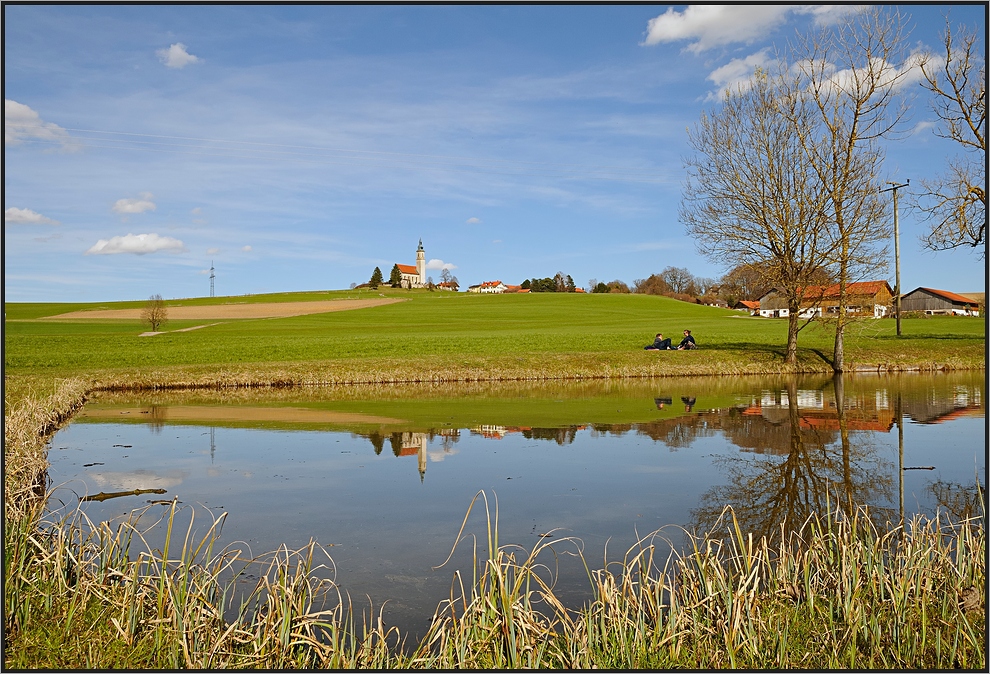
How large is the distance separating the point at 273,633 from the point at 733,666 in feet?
10.3

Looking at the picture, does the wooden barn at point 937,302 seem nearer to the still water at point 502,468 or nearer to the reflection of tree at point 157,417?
the still water at point 502,468

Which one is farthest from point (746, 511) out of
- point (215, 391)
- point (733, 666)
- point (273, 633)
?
point (215, 391)

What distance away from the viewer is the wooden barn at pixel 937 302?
82.1m

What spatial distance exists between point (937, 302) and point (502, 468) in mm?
90493

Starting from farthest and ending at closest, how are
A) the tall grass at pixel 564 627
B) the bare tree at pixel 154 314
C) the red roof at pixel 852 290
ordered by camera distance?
the bare tree at pixel 154 314
the red roof at pixel 852 290
the tall grass at pixel 564 627

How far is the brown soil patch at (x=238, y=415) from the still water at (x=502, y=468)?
98 mm

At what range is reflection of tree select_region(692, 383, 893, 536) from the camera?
9.60 metres

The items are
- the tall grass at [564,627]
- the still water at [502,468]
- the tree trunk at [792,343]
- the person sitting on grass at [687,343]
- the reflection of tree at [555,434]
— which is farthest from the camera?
the person sitting on grass at [687,343]

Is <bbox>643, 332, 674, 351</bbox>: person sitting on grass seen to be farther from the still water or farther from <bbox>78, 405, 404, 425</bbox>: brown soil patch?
<bbox>78, 405, 404, 425</bbox>: brown soil patch

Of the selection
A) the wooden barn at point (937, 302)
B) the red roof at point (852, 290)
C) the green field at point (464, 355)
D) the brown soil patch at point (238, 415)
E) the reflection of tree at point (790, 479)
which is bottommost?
the reflection of tree at point (790, 479)

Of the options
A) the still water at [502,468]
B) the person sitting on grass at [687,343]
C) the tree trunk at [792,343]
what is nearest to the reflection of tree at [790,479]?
the still water at [502,468]

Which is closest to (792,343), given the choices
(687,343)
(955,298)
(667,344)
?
(687,343)

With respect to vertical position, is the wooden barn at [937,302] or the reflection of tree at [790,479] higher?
the wooden barn at [937,302]

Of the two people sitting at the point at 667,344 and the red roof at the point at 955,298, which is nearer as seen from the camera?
the two people sitting at the point at 667,344
